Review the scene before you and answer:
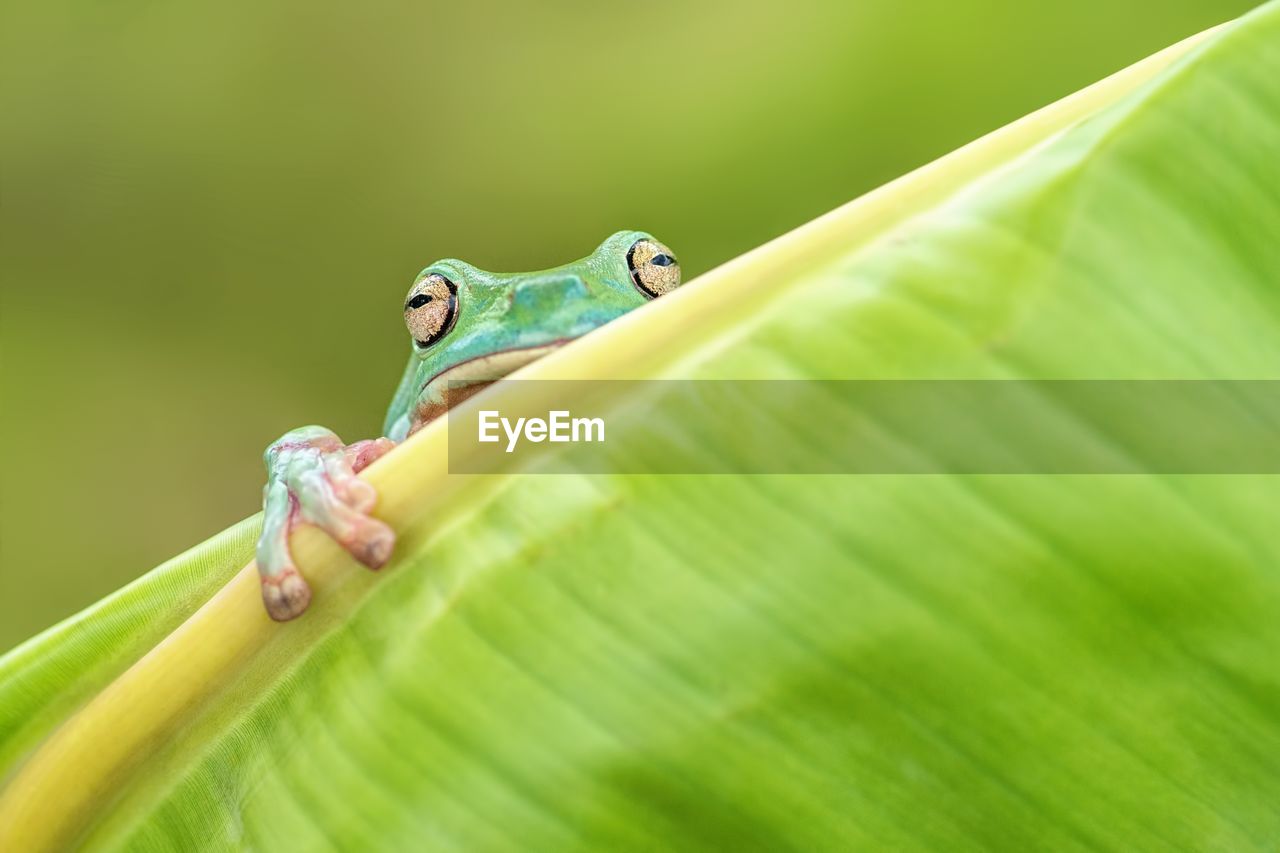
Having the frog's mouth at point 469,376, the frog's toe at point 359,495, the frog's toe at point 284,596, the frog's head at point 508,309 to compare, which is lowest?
the frog's mouth at point 469,376

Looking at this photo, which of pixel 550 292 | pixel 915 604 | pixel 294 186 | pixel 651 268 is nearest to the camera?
pixel 915 604

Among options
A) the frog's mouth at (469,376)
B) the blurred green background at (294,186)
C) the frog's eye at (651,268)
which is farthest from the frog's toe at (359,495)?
the blurred green background at (294,186)

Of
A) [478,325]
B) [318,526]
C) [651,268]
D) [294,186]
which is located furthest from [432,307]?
[294,186]

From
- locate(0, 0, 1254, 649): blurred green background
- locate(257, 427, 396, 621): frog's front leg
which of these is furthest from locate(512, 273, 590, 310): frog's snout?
locate(0, 0, 1254, 649): blurred green background

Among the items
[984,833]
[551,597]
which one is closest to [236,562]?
[551,597]

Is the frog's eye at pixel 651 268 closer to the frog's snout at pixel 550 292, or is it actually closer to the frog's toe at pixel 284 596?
the frog's snout at pixel 550 292

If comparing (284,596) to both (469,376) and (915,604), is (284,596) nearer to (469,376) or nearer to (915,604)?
(915,604)
